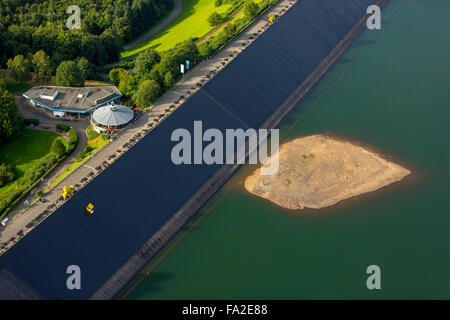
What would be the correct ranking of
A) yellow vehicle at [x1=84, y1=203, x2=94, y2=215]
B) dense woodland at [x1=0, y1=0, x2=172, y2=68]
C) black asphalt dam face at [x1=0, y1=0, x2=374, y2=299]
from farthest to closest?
dense woodland at [x1=0, y1=0, x2=172, y2=68] → yellow vehicle at [x1=84, y1=203, x2=94, y2=215] → black asphalt dam face at [x1=0, y1=0, x2=374, y2=299]

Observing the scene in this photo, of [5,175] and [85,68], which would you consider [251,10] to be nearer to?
[85,68]

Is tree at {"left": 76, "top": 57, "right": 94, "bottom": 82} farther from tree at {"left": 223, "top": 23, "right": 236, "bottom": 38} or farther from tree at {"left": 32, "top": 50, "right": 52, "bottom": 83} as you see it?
tree at {"left": 223, "top": 23, "right": 236, "bottom": 38}

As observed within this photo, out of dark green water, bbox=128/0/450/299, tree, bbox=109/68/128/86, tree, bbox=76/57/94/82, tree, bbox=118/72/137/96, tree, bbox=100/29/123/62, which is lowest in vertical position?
dark green water, bbox=128/0/450/299

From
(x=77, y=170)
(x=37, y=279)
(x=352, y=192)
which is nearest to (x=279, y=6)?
(x=352, y=192)

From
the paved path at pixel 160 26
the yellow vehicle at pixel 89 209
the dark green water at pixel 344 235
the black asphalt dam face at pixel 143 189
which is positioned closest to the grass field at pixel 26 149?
the black asphalt dam face at pixel 143 189

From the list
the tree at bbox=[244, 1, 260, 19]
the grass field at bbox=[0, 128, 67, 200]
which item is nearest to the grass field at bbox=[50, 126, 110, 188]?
the grass field at bbox=[0, 128, 67, 200]

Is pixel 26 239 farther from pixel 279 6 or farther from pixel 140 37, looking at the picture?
pixel 279 6

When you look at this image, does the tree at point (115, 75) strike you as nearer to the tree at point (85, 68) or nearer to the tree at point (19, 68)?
the tree at point (85, 68)
